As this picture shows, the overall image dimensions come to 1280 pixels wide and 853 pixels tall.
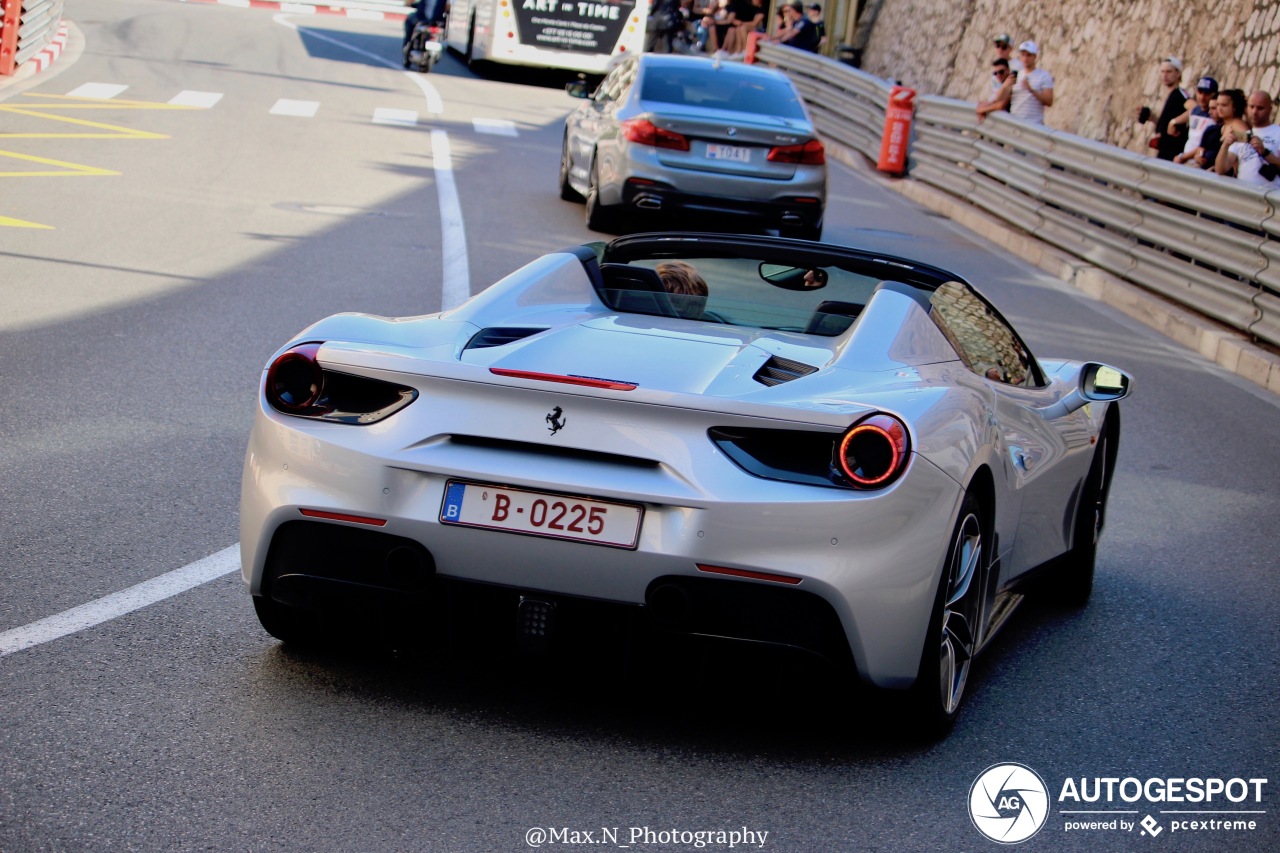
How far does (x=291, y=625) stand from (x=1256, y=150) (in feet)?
39.0

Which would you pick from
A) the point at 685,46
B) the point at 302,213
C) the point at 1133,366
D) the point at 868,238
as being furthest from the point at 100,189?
the point at 685,46

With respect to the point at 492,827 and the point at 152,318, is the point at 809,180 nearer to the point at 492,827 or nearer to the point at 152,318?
the point at 152,318

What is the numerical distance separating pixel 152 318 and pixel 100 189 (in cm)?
565

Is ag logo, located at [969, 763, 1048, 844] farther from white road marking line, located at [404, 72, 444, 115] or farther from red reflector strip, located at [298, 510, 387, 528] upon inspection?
white road marking line, located at [404, 72, 444, 115]

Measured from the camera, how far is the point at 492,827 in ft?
12.0

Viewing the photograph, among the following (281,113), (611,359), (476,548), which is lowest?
(281,113)

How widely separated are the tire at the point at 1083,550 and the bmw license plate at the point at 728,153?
28.1 feet

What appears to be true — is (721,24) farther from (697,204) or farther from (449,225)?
(449,225)

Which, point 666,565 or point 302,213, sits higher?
point 666,565

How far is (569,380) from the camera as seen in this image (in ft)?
13.3

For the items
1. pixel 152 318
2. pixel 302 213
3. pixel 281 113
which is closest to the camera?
pixel 152 318

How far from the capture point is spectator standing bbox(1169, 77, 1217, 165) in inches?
622

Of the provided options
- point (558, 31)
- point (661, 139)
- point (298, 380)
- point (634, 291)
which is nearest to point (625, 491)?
point (298, 380)

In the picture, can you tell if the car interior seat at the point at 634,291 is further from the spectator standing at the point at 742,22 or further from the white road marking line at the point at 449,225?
the spectator standing at the point at 742,22
